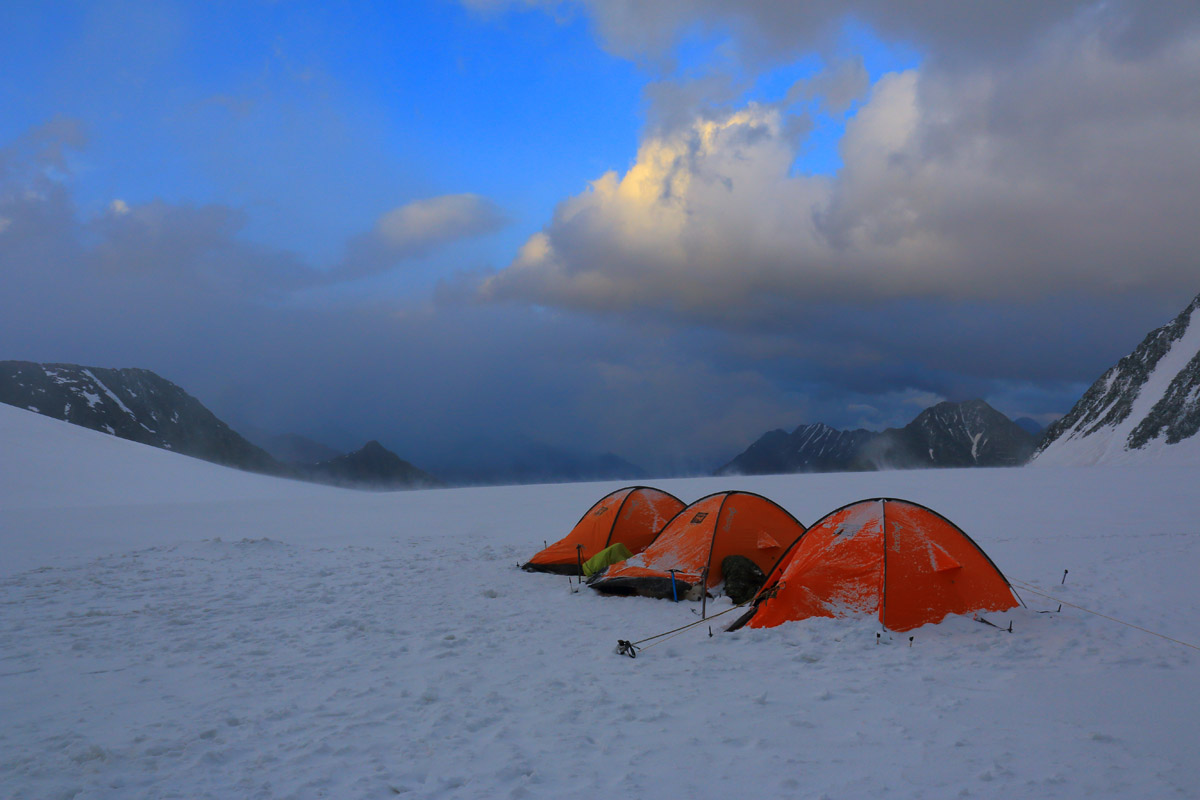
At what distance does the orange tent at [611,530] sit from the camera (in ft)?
48.0

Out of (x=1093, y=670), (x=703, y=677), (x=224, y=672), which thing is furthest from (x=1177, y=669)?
(x=224, y=672)

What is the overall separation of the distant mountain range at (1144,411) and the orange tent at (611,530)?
429 ft

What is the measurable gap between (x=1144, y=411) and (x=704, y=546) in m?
174

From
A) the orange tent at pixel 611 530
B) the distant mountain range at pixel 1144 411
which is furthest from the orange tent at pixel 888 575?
the distant mountain range at pixel 1144 411

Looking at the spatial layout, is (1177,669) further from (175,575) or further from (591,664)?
(175,575)

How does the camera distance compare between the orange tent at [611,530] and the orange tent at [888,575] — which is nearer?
the orange tent at [888,575]

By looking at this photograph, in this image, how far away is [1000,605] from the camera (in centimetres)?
962

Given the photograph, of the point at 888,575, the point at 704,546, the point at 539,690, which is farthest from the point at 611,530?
the point at 539,690

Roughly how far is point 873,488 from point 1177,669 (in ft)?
113

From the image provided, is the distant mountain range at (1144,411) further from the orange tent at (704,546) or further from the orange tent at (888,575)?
the orange tent at (888,575)

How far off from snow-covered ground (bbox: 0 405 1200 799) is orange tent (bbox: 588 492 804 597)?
534 mm

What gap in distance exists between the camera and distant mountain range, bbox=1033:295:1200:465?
387 feet

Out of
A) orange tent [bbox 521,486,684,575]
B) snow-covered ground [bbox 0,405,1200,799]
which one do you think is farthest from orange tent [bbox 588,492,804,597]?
orange tent [bbox 521,486,684,575]

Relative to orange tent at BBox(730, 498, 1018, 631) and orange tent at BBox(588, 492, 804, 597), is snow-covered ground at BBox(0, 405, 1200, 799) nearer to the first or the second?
orange tent at BBox(730, 498, 1018, 631)
